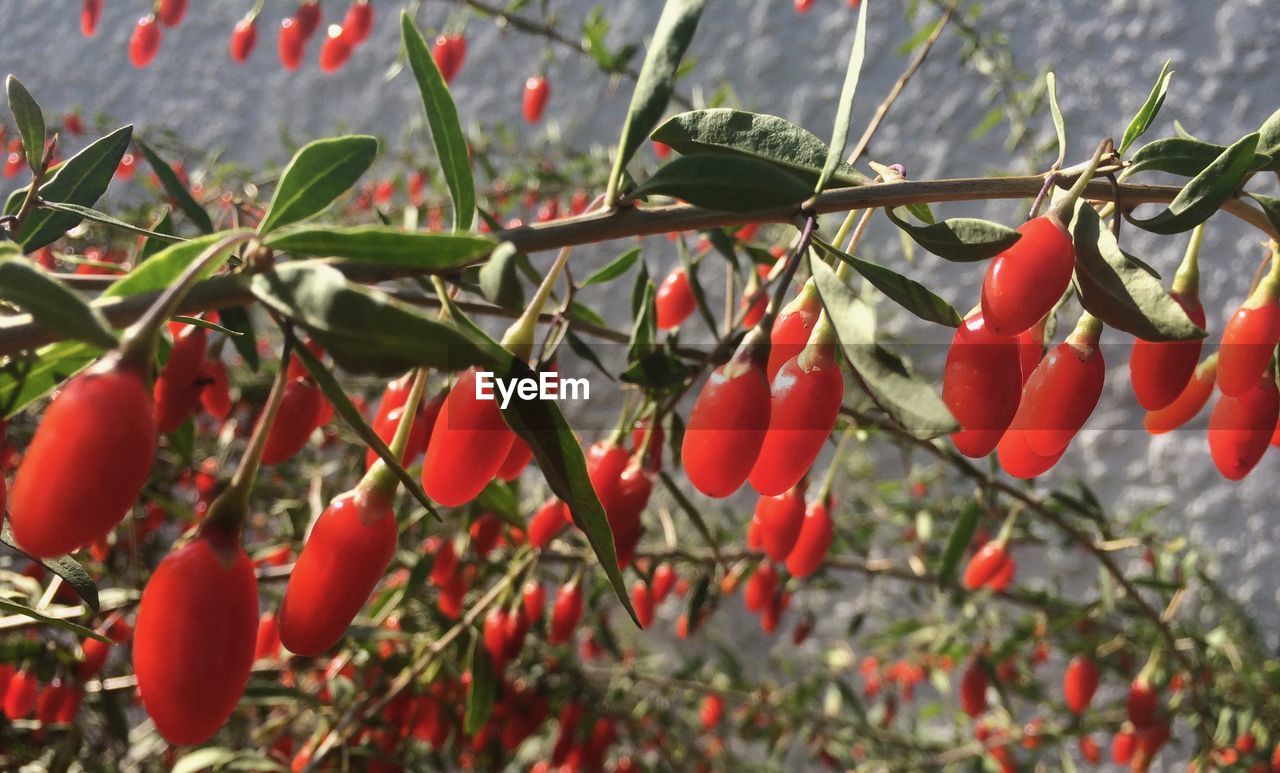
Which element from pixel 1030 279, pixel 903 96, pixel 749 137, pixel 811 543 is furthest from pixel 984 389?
pixel 903 96

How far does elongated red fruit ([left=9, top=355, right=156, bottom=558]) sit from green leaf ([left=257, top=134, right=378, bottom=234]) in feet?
0.30

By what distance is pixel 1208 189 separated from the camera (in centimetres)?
34

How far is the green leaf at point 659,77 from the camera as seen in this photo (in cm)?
34

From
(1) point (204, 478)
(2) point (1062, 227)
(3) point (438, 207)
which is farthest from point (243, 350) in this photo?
(3) point (438, 207)

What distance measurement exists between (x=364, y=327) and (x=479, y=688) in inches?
25.0

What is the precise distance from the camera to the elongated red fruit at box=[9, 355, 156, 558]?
217 mm

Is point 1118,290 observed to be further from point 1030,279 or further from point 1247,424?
point 1247,424

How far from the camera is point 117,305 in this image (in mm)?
256

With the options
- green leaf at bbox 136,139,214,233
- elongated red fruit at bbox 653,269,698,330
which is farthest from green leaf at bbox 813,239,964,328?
green leaf at bbox 136,139,214,233

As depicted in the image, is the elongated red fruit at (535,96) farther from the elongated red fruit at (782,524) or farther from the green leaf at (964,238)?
the green leaf at (964,238)

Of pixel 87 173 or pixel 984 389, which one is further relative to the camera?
pixel 87 173

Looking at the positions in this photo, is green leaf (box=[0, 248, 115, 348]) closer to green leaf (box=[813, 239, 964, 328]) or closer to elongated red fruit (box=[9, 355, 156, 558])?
elongated red fruit (box=[9, 355, 156, 558])

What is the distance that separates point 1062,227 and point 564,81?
3116 mm

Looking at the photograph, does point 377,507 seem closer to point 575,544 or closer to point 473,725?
point 473,725
